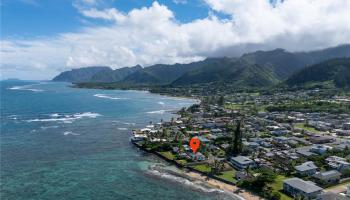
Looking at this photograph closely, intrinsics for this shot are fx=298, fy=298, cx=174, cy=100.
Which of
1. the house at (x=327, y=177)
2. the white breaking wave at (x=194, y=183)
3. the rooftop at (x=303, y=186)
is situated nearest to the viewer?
the rooftop at (x=303, y=186)

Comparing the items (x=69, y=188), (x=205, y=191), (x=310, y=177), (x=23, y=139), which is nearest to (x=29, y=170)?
(x=69, y=188)

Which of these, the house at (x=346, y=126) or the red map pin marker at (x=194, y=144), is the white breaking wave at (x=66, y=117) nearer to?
the red map pin marker at (x=194, y=144)

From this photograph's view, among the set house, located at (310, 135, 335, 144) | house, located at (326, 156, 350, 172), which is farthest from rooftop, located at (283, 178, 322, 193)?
house, located at (310, 135, 335, 144)

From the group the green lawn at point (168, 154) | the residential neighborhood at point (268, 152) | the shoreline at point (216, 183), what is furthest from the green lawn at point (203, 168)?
the green lawn at point (168, 154)

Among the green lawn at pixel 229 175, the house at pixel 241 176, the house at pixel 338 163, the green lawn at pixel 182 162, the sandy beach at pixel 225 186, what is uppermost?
the house at pixel 338 163

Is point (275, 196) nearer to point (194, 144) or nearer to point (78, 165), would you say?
point (194, 144)

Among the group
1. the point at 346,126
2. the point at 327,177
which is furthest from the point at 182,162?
the point at 346,126

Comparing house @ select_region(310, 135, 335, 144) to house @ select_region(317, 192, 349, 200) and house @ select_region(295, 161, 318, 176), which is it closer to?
house @ select_region(295, 161, 318, 176)
